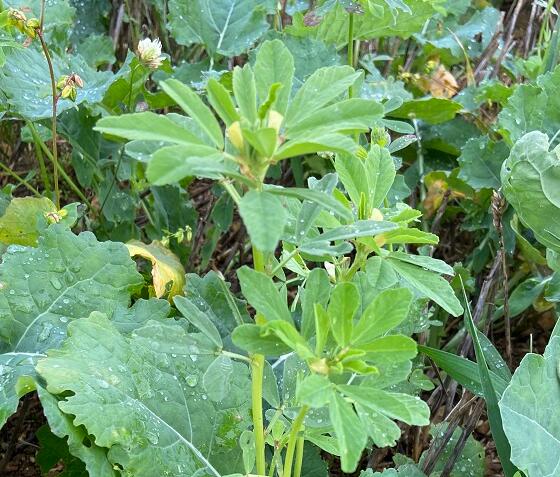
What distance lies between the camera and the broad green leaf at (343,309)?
82 cm

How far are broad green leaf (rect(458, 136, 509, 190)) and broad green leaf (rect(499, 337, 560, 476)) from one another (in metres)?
0.84

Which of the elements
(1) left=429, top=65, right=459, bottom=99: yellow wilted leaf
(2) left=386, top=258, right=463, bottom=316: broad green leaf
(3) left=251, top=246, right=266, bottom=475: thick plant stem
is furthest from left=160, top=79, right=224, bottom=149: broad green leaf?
(1) left=429, top=65, right=459, bottom=99: yellow wilted leaf

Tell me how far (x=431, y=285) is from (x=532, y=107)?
1.07 metres

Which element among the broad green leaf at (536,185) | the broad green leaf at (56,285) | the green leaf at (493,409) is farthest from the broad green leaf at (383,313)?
the broad green leaf at (536,185)

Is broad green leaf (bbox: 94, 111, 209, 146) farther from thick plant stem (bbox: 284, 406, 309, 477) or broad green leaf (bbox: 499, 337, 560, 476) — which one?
broad green leaf (bbox: 499, 337, 560, 476)

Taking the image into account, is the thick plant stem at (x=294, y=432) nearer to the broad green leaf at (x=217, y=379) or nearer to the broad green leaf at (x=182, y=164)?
the broad green leaf at (x=217, y=379)

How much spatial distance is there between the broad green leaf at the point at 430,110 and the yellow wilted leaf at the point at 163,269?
852mm

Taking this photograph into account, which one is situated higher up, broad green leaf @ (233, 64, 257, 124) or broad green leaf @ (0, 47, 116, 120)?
broad green leaf @ (233, 64, 257, 124)

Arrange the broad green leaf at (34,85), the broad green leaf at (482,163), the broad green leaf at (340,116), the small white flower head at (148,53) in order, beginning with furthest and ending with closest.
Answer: the broad green leaf at (482,163), the broad green leaf at (34,85), the small white flower head at (148,53), the broad green leaf at (340,116)

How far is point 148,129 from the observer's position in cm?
79

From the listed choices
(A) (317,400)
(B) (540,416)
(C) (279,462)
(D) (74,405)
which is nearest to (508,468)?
(B) (540,416)

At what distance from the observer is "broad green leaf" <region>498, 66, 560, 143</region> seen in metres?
1.90

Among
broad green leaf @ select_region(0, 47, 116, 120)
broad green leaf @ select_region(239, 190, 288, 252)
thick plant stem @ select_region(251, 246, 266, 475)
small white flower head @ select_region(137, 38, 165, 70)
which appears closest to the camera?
broad green leaf @ select_region(239, 190, 288, 252)

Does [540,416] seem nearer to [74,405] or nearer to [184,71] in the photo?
[74,405]
